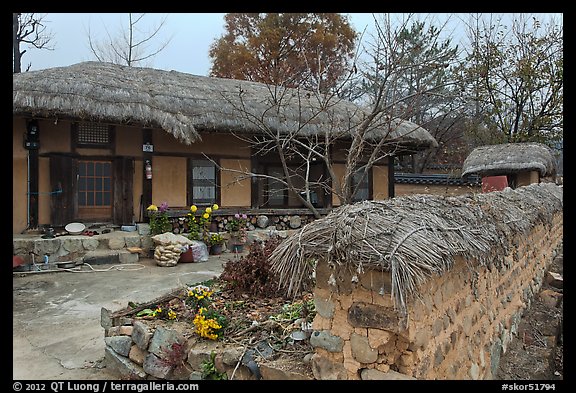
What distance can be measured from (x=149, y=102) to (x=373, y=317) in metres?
8.34

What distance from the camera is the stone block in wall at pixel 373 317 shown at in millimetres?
2207

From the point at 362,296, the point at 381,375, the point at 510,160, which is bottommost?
the point at 381,375

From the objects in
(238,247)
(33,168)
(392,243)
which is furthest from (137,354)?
(33,168)

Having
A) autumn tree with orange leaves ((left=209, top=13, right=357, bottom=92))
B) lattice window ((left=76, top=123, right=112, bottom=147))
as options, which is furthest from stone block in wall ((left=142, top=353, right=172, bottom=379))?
autumn tree with orange leaves ((left=209, top=13, right=357, bottom=92))

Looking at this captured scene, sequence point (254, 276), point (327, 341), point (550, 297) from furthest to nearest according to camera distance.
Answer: point (550, 297) < point (254, 276) < point (327, 341)

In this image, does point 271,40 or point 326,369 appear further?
point 271,40

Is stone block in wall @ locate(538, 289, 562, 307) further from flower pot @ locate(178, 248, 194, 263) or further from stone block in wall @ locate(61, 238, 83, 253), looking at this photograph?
stone block in wall @ locate(61, 238, 83, 253)

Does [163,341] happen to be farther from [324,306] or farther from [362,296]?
[362,296]

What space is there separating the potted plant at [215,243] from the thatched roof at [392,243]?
6776 millimetres

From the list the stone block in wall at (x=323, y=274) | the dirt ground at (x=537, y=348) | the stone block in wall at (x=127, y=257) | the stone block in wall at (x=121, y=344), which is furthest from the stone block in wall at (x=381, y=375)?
the stone block in wall at (x=127, y=257)

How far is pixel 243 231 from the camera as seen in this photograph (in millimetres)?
9898

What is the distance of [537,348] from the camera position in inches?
177

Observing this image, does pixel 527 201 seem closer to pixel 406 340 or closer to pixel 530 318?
pixel 530 318

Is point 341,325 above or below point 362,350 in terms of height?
above
